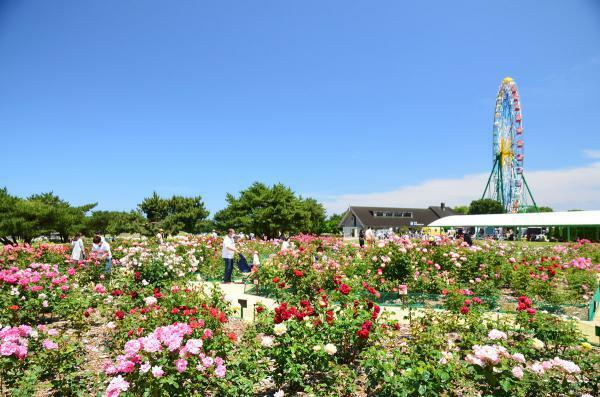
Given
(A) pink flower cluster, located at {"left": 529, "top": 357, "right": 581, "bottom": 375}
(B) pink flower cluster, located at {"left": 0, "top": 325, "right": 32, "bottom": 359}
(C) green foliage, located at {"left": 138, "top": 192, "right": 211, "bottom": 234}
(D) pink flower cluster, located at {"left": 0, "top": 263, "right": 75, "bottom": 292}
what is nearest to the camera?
(A) pink flower cluster, located at {"left": 529, "top": 357, "right": 581, "bottom": 375}

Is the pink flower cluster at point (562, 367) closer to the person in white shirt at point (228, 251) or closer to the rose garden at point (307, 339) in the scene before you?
the rose garden at point (307, 339)

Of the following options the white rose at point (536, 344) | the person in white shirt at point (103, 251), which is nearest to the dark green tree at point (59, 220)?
the person in white shirt at point (103, 251)

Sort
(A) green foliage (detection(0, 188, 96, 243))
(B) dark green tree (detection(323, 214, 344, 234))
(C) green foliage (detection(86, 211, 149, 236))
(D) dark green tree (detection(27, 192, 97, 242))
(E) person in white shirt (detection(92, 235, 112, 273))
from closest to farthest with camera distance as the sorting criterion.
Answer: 1. (E) person in white shirt (detection(92, 235, 112, 273))
2. (A) green foliage (detection(0, 188, 96, 243))
3. (D) dark green tree (detection(27, 192, 97, 242))
4. (C) green foliage (detection(86, 211, 149, 236))
5. (B) dark green tree (detection(323, 214, 344, 234))

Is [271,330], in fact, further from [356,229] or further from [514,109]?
[356,229]

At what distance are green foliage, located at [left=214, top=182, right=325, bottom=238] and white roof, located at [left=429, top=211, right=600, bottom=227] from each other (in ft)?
59.3

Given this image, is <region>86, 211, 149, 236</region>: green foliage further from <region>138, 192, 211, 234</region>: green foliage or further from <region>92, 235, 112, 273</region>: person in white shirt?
<region>92, 235, 112, 273</region>: person in white shirt

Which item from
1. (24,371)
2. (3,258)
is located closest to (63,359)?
(24,371)

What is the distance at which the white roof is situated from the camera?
33.0 m

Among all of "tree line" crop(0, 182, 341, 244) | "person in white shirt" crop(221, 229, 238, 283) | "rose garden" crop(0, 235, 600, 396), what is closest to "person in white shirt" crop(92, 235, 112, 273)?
"rose garden" crop(0, 235, 600, 396)

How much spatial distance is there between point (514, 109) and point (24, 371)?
5414 centimetres

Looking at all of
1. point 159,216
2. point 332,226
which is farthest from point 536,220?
point 159,216

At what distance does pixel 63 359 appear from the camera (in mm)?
4055

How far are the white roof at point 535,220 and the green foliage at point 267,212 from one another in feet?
59.3

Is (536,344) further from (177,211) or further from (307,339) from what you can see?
(177,211)
